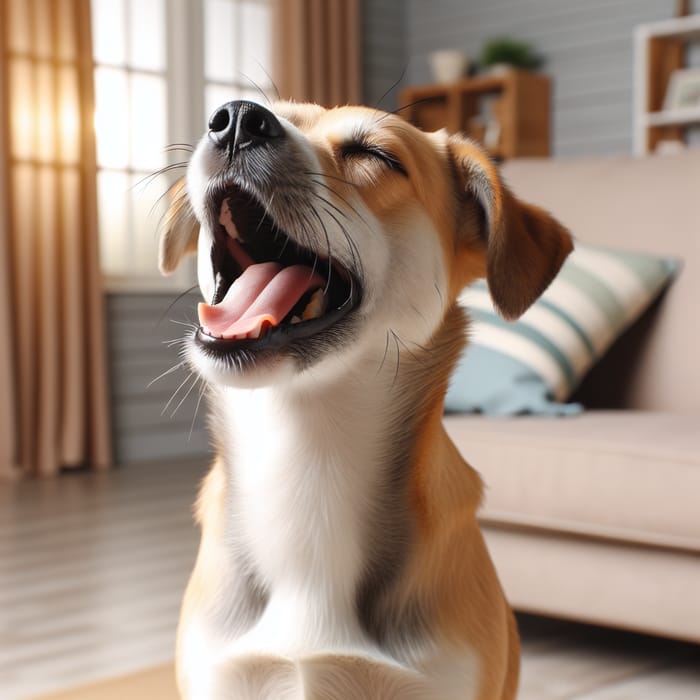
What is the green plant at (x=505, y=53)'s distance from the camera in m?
5.48

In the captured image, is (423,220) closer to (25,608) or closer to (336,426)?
(336,426)

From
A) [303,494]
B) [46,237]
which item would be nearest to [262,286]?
[303,494]

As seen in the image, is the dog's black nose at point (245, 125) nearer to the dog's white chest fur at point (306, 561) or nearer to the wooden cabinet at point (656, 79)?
the dog's white chest fur at point (306, 561)

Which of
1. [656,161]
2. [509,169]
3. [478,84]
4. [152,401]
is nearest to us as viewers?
[656,161]

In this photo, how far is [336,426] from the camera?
3.80 ft

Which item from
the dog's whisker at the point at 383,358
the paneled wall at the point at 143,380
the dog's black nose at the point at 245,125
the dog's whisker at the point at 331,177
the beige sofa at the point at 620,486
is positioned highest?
the dog's black nose at the point at 245,125

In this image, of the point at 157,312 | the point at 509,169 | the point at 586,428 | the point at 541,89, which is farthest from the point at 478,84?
the point at 586,428

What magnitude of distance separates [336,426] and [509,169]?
6.36 feet

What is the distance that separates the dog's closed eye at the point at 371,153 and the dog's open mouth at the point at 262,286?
0.41ft

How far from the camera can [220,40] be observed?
17.3 ft

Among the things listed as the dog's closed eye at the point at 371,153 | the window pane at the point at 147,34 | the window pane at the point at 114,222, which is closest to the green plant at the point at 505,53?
the window pane at the point at 147,34

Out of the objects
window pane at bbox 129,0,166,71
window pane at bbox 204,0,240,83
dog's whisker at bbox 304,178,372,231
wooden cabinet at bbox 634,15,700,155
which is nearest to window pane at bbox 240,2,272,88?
window pane at bbox 204,0,240,83

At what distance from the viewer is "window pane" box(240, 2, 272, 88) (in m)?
5.40

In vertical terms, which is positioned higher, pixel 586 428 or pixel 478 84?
pixel 478 84
